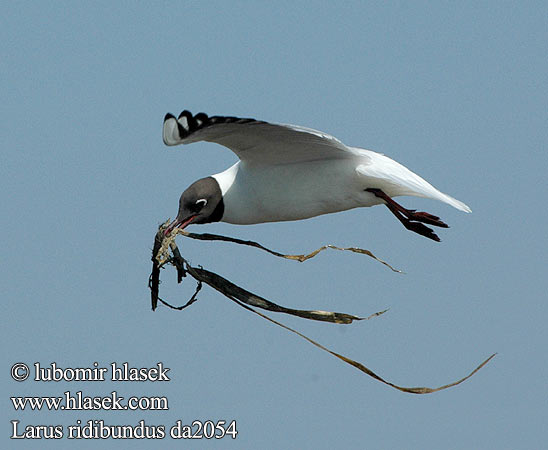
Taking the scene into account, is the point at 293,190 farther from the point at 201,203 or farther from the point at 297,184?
the point at 201,203

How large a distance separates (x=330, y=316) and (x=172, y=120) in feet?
5.87

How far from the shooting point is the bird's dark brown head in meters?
7.17

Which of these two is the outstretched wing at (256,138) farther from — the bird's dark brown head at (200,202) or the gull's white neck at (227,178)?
the bird's dark brown head at (200,202)

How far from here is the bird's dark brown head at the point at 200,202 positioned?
7.17m

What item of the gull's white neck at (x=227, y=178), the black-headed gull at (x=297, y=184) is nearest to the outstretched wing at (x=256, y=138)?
the black-headed gull at (x=297, y=184)

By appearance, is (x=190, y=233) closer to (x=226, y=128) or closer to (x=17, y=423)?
(x=226, y=128)

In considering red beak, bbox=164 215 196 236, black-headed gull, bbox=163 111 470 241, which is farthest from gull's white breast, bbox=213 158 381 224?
red beak, bbox=164 215 196 236

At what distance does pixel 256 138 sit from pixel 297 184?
552 millimetres

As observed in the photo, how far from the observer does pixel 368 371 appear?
6.29 meters

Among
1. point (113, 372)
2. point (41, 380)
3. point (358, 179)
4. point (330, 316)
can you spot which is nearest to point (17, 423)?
point (41, 380)

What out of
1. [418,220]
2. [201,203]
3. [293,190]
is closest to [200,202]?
[201,203]

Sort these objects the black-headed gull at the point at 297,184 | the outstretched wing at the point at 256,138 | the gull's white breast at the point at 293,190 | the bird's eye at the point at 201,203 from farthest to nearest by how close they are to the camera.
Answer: the bird's eye at the point at 201,203 → the gull's white breast at the point at 293,190 → the black-headed gull at the point at 297,184 → the outstretched wing at the point at 256,138

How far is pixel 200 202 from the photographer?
717cm

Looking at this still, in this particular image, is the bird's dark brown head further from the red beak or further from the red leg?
the red leg
